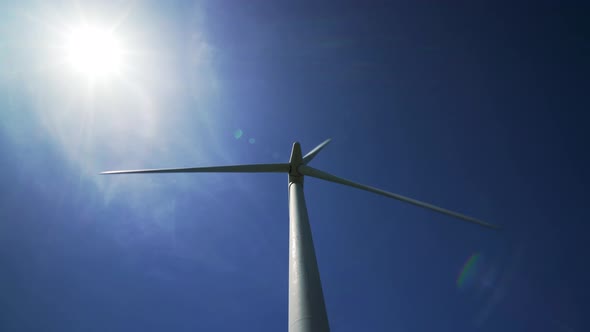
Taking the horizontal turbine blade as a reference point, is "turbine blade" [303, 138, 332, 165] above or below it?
above

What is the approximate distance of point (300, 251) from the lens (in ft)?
38.8

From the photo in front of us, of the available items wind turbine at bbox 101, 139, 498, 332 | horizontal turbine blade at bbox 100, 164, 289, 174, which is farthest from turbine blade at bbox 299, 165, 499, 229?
horizontal turbine blade at bbox 100, 164, 289, 174

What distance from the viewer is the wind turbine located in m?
9.29

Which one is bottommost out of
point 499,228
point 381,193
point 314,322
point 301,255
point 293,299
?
point 314,322

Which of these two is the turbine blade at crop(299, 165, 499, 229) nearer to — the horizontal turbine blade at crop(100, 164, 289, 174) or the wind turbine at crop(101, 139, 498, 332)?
the wind turbine at crop(101, 139, 498, 332)

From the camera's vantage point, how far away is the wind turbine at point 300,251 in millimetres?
9289

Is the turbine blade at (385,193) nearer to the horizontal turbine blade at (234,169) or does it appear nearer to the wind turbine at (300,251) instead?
the wind turbine at (300,251)

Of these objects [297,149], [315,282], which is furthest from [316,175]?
[315,282]

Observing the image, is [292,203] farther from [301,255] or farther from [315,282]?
[315,282]

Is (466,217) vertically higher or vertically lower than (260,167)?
lower

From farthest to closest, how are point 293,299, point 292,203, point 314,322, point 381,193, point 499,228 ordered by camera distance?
point 381,193 → point 499,228 → point 292,203 → point 293,299 → point 314,322

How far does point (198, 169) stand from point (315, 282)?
12.6 m

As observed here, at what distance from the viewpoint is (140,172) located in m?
21.0

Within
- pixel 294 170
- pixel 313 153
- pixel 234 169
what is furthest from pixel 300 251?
pixel 313 153
